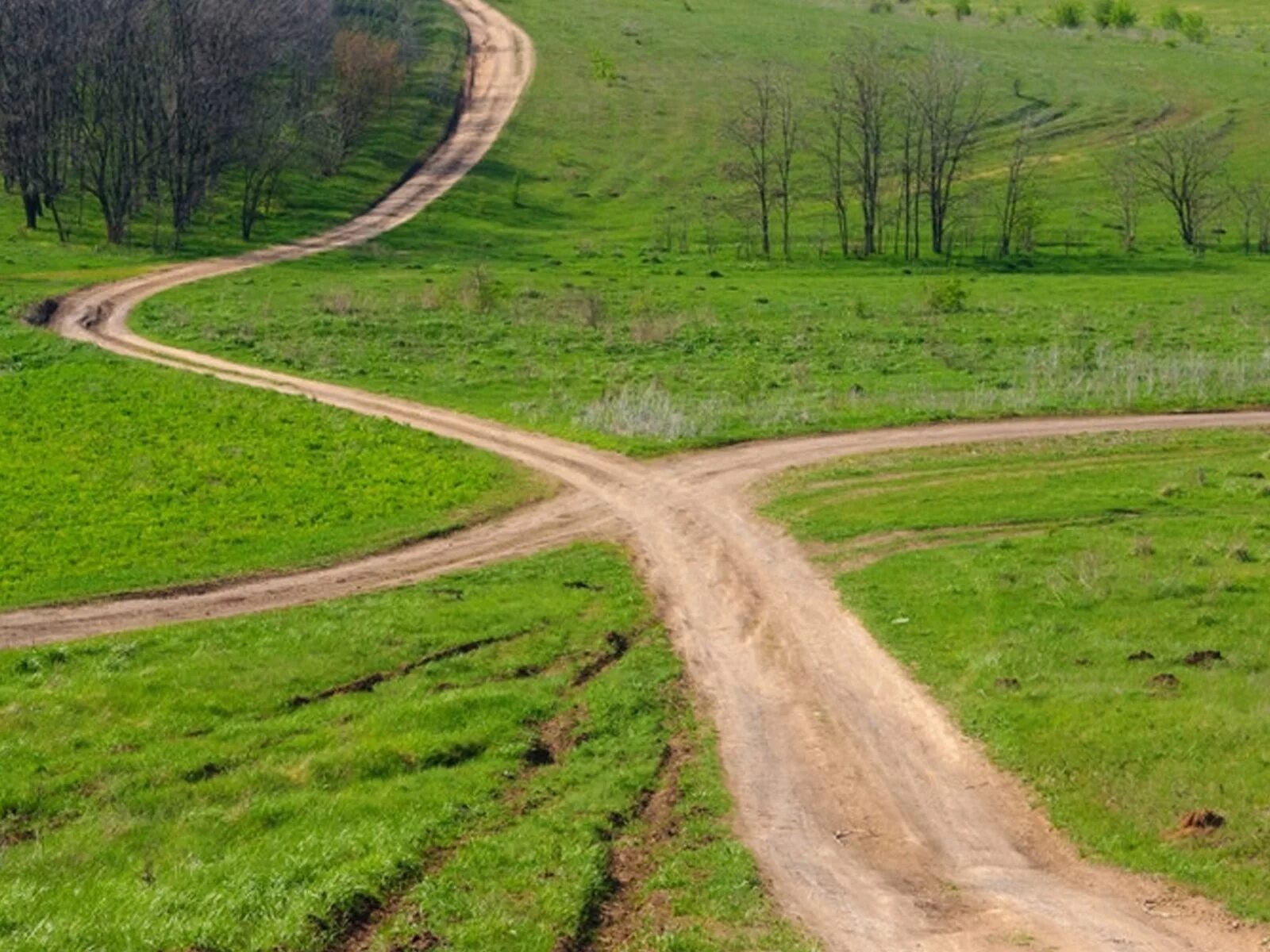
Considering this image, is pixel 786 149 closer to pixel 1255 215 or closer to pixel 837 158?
pixel 837 158

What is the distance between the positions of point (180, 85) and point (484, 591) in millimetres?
64977

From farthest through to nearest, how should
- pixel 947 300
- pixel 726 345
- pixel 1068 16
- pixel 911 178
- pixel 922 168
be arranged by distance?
pixel 1068 16, pixel 911 178, pixel 922 168, pixel 947 300, pixel 726 345

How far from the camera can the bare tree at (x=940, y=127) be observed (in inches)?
3585

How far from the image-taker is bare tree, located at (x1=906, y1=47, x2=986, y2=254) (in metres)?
91.1

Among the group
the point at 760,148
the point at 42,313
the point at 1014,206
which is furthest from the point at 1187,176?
the point at 42,313

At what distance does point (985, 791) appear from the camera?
1850 cm

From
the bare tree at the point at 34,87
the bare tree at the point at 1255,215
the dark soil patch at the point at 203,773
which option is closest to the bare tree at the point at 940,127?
the bare tree at the point at 1255,215

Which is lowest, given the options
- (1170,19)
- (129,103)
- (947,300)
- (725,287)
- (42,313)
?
(947,300)

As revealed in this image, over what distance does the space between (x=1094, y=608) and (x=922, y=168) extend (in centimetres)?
8112

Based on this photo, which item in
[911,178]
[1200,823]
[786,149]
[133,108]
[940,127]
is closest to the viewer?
[1200,823]

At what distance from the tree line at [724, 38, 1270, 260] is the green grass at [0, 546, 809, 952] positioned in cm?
6698

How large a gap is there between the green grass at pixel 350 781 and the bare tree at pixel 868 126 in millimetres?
70001

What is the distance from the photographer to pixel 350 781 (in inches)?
711

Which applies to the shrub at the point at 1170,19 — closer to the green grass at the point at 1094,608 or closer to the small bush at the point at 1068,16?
the small bush at the point at 1068,16
